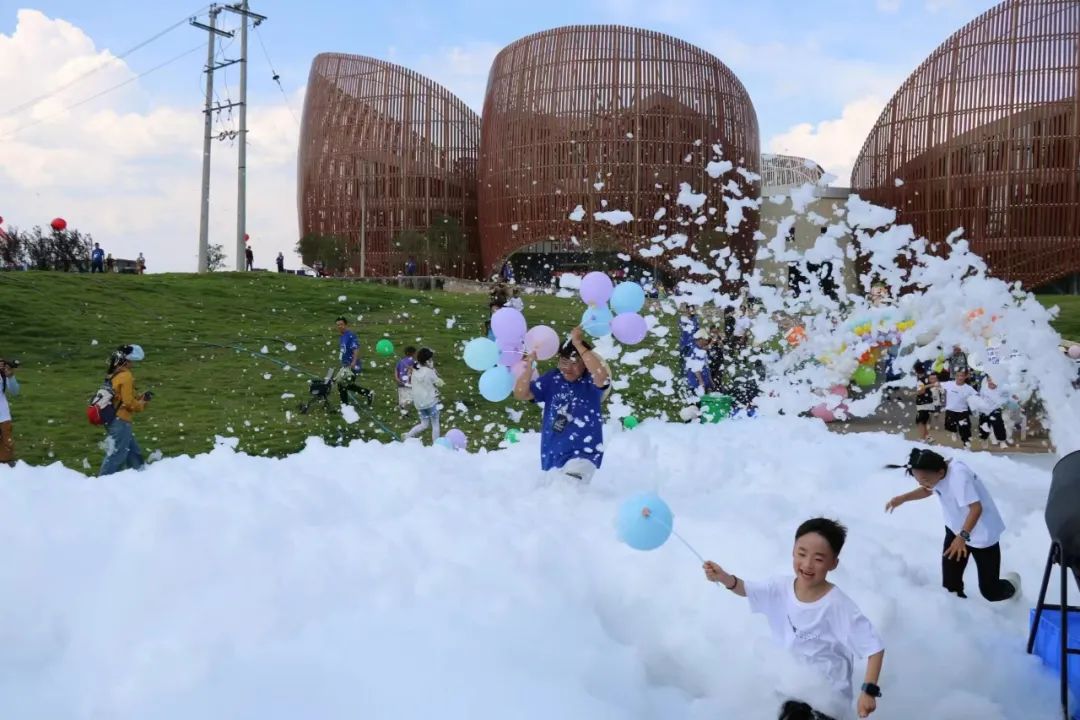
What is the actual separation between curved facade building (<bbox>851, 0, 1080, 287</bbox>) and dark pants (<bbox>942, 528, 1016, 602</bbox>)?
3860cm

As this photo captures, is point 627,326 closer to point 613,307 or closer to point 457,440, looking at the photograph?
point 613,307

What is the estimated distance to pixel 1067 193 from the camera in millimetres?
39000

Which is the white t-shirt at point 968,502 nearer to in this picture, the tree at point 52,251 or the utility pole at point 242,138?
the utility pole at point 242,138

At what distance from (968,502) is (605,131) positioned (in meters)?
42.5

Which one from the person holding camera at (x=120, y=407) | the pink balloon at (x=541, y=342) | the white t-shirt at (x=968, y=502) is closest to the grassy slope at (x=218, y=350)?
the person holding camera at (x=120, y=407)

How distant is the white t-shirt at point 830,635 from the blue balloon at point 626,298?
3.45 metres

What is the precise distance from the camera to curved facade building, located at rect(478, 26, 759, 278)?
44781mm

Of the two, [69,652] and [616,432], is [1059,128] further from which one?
[69,652]

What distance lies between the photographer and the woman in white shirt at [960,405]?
11.4m

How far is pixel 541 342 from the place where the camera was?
21.8 ft

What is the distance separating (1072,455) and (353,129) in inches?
2119

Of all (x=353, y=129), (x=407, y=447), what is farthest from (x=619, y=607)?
(x=353, y=129)

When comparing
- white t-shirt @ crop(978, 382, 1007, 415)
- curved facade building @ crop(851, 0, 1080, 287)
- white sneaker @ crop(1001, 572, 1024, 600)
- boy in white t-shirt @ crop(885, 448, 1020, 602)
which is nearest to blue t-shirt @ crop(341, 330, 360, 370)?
white t-shirt @ crop(978, 382, 1007, 415)

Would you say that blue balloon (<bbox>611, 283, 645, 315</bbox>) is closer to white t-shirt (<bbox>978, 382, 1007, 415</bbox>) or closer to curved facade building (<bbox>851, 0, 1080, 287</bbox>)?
white t-shirt (<bbox>978, 382, 1007, 415</bbox>)
